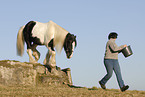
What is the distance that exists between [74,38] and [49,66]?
189 centimetres

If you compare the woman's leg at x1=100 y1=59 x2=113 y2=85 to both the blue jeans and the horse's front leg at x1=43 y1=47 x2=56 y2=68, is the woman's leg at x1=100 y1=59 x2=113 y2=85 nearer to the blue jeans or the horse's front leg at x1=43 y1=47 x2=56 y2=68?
the blue jeans

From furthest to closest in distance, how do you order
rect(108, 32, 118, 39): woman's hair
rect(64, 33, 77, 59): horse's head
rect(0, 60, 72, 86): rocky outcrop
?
1. rect(64, 33, 77, 59): horse's head
2. rect(0, 60, 72, 86): rocky outcrop
3. rect(108, 32, 118, 39): woman's hair

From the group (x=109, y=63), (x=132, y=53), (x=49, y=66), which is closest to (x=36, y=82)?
(x=49, y=66)

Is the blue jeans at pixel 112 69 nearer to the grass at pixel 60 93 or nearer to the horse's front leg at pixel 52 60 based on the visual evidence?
the grass at pixel 60 93

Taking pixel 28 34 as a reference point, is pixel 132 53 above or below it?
below

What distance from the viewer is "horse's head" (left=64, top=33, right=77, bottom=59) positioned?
1116cm

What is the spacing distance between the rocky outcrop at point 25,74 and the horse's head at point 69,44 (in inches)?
49.7

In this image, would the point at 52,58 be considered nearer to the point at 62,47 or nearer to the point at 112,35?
the point at 62,47

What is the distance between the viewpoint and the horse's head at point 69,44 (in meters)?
11.2

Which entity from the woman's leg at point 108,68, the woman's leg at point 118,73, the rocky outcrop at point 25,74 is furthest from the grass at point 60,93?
the rocky outcrop at point 25,74

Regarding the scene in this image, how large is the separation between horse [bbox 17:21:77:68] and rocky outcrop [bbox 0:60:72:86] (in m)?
0.58

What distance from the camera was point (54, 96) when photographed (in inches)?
240

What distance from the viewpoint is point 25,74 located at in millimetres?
9766

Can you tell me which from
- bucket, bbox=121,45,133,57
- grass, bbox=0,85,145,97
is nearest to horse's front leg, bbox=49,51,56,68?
grass, bbox=0,85,145,97
